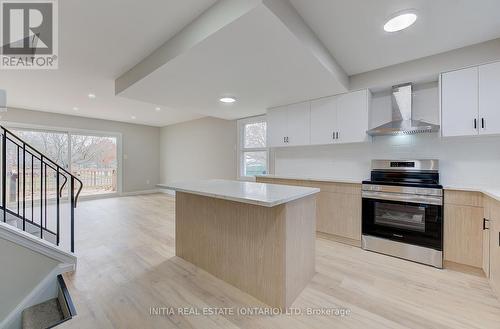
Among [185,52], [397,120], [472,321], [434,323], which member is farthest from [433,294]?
[185,52]

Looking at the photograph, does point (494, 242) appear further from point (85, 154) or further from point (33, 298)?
point (85, 154)

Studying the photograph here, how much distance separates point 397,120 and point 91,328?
3768 mm

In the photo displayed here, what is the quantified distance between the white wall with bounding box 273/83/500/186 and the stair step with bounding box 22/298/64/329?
3652 millimetres

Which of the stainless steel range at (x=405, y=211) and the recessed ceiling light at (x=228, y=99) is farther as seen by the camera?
the recessed ceiling light at (x=228, y=99)

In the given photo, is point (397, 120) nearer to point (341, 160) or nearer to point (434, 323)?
point (341, 160)

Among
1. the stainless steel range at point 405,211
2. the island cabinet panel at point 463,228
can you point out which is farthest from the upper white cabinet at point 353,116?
the island cabinet panel at point 463,228

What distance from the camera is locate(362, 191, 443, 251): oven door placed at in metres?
2.36

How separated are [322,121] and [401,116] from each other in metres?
1.03

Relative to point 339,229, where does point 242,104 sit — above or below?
above

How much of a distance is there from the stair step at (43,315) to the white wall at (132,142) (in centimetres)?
516

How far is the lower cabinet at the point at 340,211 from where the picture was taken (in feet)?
9.47

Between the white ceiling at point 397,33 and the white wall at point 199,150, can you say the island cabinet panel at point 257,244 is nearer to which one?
the white ceiling at point 397,33

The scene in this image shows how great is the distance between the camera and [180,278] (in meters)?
2.12

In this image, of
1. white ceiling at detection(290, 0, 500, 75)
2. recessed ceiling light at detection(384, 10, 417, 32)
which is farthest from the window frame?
recessed ceiling light at detection(384, 10, 417, 32)
